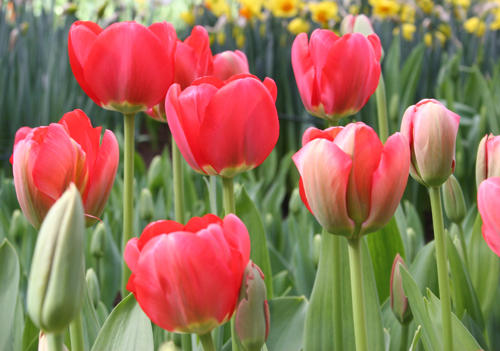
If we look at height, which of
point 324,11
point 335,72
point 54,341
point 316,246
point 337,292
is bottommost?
point 316,246

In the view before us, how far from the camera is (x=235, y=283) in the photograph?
344 millimetres

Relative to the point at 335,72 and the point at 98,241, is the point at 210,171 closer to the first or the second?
the point at 335,72

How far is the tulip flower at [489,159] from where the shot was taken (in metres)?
0.44

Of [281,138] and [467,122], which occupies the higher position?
[467,122]

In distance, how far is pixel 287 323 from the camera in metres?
0.67

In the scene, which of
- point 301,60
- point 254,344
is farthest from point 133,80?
point 254,344

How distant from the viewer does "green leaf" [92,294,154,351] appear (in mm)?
481

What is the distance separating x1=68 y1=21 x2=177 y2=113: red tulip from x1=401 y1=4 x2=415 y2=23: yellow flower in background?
298 cm

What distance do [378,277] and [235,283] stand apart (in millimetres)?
540

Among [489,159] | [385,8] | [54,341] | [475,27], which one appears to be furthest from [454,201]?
[475,27]

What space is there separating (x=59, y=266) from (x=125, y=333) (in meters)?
0.26

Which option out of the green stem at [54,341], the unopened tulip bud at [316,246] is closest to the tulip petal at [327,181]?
the green stem at [54,341]

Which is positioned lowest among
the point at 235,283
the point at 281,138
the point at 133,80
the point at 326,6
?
the point at 281,138

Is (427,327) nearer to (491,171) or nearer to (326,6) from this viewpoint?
(491,171)
